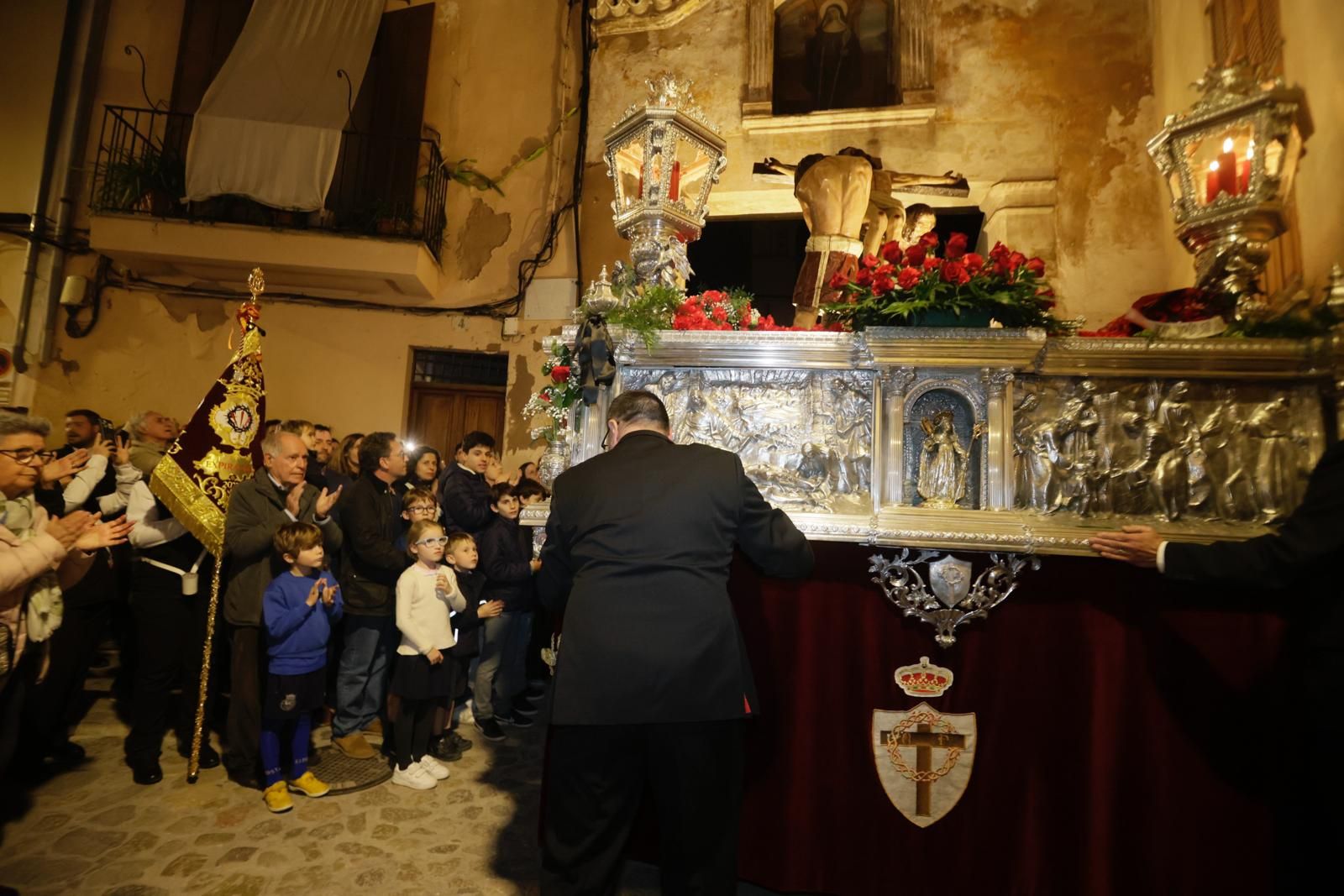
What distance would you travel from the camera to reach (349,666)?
4.20m

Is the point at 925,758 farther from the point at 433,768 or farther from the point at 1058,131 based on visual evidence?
the point at 1058,131

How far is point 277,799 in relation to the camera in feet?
11.2

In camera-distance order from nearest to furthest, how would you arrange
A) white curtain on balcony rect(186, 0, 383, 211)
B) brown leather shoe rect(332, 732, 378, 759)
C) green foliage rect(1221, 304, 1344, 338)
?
1. green foliage rect(1221, 304, 1344, 338)
2. brown leather shoe rect(332, 732, 378, 759)
3. white curtain on balcony rect(186, 0, 383, 211)

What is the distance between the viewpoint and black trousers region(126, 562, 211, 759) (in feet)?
12.1

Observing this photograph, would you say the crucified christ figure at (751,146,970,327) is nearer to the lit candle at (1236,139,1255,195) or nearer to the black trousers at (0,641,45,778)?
the lit candle at (1236,139,1255,195)

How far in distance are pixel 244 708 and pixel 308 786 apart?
57 centimetres

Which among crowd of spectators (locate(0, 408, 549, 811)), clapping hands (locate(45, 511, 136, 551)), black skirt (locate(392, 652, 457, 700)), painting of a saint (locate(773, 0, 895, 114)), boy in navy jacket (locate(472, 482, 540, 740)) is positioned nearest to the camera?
clapping hands (locate(45, 511, 136, 551))

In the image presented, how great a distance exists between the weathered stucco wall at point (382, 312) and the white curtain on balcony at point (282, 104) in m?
1.11

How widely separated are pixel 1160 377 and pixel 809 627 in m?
1.89

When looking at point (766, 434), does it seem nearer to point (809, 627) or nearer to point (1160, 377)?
point (809, 627)

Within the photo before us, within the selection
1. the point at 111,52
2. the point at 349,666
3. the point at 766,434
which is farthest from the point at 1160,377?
the point at 111,52

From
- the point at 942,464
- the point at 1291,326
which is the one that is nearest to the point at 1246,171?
the point at 1291,326

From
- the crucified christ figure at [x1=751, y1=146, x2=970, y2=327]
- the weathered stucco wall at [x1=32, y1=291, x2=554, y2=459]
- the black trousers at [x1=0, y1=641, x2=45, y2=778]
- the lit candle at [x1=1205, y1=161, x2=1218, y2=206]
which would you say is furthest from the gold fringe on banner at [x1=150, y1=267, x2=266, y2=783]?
the lit candle at [x1=1205, y1=161, x2=1218, y2=206]

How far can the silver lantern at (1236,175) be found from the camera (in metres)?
3.21
